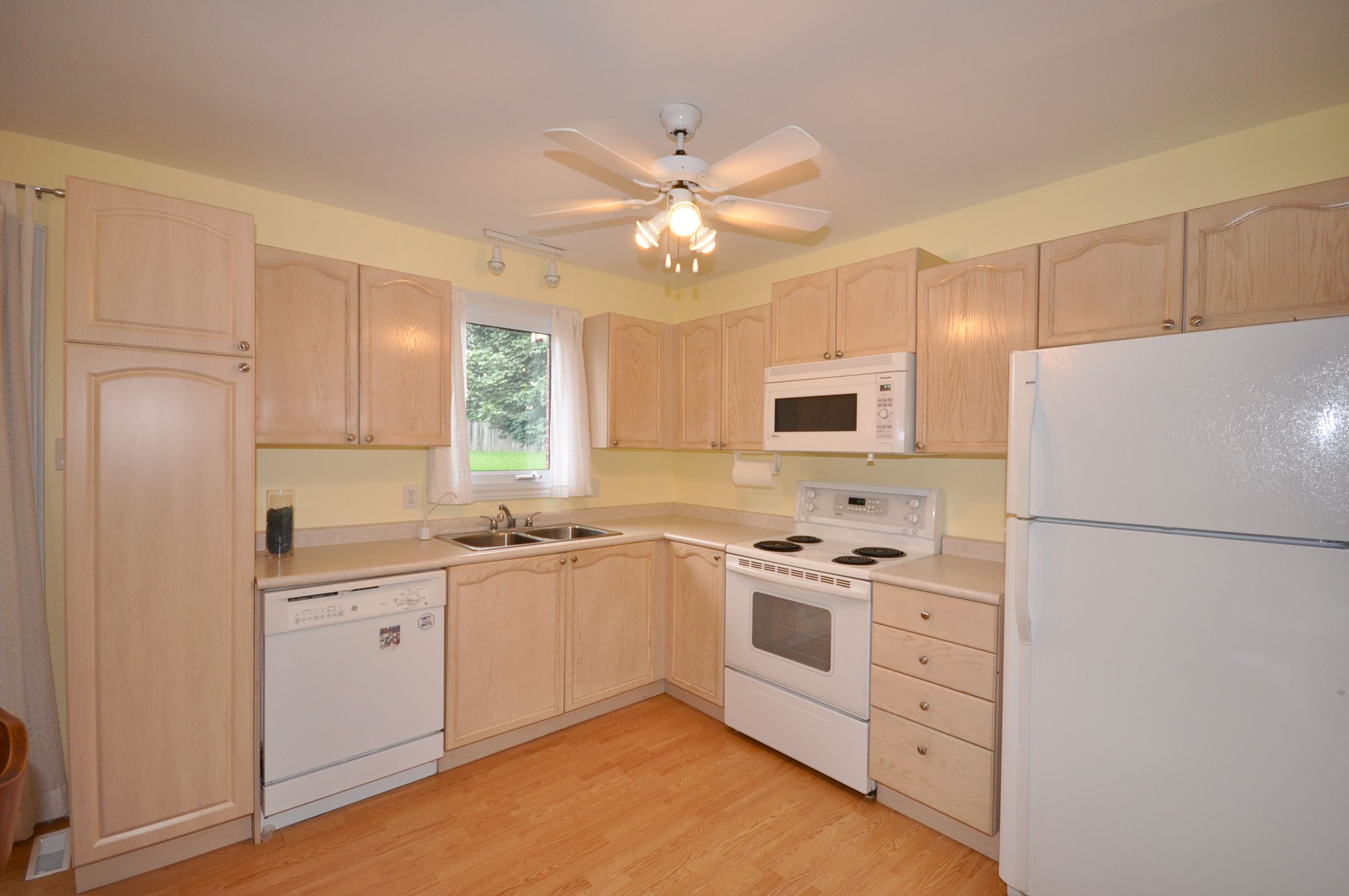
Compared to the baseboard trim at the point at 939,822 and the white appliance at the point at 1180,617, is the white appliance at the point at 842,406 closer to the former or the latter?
the white appliance at the point at 1180,617

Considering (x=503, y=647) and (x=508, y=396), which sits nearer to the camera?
(x=503, y=647)

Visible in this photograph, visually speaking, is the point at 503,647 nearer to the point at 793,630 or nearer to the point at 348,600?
the point at 348,600

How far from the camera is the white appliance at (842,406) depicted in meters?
2.50

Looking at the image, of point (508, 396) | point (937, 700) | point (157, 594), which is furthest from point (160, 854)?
point (937, 700)

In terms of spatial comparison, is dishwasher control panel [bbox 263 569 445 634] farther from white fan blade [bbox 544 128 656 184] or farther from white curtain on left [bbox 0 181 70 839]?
white fan blade [bbox 544 128 656 184]

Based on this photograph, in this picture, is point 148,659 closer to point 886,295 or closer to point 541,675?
point 541,675

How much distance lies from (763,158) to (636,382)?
2067 mm

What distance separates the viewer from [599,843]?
7.04ft

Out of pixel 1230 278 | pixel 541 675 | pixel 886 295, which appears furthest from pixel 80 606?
pixel 1230 278

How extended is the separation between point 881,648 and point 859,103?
1958 mm

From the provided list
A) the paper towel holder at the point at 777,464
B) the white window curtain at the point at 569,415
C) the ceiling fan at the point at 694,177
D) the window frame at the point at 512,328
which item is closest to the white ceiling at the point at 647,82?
the ceiling fan at the point at 694,177

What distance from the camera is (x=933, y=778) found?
2.15 meters

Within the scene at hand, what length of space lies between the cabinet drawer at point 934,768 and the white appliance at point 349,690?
6.02ft

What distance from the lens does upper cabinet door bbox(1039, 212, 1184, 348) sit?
1.89 m
